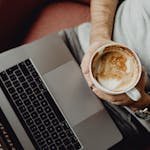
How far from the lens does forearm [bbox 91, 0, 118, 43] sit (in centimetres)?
109

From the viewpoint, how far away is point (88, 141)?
3.49ft

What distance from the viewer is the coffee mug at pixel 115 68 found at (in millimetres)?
866

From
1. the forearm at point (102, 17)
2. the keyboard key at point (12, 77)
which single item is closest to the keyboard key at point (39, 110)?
the keyboard key at point (12, 77)

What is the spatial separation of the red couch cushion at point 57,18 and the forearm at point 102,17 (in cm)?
14

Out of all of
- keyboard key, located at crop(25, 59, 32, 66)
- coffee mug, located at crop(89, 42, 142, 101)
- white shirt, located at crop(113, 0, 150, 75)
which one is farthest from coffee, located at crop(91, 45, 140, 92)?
keyboard key, located at crop(25, 59, 32, 66)

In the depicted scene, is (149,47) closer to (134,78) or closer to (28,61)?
(134,78)

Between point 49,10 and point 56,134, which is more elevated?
point 49,10

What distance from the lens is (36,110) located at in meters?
1.05

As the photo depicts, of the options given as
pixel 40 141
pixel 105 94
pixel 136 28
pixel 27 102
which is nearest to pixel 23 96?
pixel 27 102

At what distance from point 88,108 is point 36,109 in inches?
5.7

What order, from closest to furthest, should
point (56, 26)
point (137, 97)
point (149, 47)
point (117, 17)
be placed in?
point (137, 97)
point (149, 47)
point (117, 17)
point (56, 26)

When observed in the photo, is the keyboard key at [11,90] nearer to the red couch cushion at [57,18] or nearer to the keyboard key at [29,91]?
the keyboard key at [29,91]

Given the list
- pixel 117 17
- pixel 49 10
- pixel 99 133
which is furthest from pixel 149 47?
pixel 49 10

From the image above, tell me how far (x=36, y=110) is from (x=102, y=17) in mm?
316
